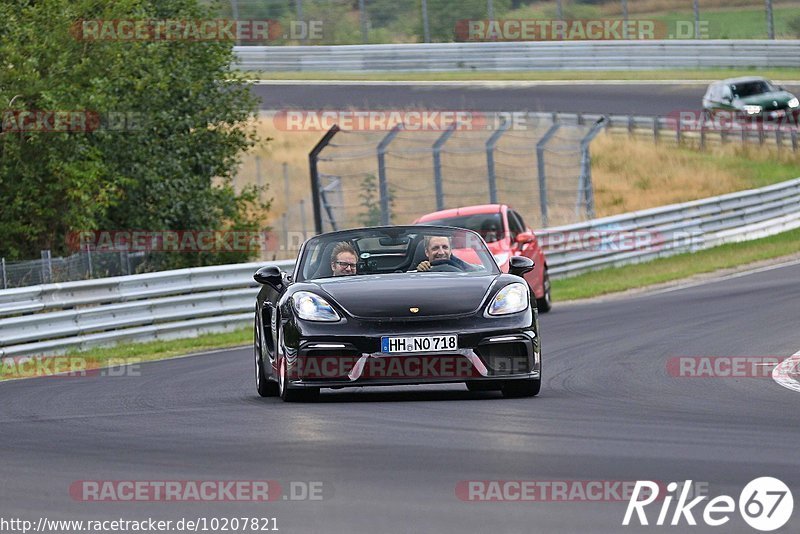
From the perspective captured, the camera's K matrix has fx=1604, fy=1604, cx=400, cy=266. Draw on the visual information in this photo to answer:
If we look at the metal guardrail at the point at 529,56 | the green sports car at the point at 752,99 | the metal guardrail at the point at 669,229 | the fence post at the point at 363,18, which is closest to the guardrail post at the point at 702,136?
the green sports car at the point at 752,99

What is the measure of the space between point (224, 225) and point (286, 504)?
865 inches

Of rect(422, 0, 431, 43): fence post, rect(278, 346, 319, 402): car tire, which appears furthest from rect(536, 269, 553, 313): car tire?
rect(422, 0, 431, 43): fence post

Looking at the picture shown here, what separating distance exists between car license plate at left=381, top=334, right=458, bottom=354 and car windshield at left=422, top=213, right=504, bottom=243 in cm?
1075

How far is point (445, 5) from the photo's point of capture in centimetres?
5047

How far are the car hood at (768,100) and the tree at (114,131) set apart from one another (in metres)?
18.4

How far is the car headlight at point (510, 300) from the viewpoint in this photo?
10.4 metres

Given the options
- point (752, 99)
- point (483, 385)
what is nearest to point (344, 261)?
point (483, 385)

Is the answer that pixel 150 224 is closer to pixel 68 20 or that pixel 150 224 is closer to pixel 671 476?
pixel 68 20

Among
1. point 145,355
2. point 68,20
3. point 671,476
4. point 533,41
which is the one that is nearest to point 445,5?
point 533,41

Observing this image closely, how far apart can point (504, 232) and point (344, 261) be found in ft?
32.7

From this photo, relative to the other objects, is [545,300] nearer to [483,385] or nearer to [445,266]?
[445,266]

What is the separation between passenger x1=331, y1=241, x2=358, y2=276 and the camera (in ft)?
36.5

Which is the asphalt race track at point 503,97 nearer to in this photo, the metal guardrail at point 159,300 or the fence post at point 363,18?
the fence post at point 363,18

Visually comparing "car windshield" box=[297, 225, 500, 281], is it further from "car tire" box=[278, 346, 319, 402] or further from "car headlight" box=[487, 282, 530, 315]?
"car tire" box=[278, 346, 319, 402]
